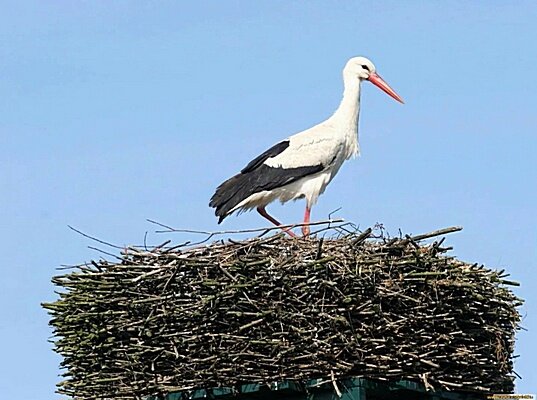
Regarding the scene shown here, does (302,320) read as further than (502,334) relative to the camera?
No

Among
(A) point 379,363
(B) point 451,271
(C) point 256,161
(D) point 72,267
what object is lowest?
(A) point 379,363

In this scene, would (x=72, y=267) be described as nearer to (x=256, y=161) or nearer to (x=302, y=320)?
(x=302, y=320)

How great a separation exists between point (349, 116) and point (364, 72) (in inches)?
24.1

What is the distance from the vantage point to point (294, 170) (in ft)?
35.8

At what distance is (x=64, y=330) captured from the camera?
877 cm

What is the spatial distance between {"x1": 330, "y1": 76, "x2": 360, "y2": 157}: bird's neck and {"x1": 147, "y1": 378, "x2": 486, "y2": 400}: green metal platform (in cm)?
353

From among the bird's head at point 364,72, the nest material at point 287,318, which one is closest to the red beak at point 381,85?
the bird's head at point 364,72

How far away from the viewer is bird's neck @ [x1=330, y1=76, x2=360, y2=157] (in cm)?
1126

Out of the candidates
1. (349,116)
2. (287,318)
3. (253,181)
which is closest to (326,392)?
(287,318)

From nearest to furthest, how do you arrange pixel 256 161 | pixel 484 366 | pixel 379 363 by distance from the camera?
1. pixel 379 363
2. pixel 484 366
3. pixel 256 161

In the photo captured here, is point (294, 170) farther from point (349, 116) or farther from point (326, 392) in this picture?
point (326, 392)

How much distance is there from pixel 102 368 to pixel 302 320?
1428 millimetres

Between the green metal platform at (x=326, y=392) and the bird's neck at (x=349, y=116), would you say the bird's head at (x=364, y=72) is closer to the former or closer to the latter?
the bird's neck at (x=349, y=116)

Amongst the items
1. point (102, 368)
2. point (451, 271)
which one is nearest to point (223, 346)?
point (102, 368)
